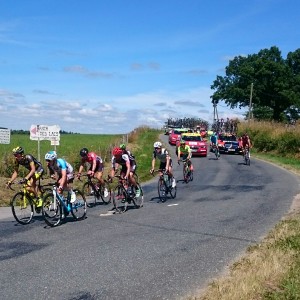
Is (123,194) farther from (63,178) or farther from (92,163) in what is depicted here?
(63,178)

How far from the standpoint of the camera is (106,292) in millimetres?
6312

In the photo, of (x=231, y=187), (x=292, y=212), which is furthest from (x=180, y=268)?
(x=231, y=187)

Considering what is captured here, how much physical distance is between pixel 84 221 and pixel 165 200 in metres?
4.51

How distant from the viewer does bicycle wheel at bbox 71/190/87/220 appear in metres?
12.1

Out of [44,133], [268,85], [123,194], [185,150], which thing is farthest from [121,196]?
[268,85]

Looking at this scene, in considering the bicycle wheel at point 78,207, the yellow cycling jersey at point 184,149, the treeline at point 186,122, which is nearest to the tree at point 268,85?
the treeline at point 186,122

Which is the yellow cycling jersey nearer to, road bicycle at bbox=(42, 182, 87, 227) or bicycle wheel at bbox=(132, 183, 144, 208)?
bicycle wheel at bbox=(132, 183, 144, 208)

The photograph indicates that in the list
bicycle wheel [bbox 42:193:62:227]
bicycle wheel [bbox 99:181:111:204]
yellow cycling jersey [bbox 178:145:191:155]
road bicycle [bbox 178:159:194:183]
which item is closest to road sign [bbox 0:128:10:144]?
bicycle wheel [bbox 99:181:111:204]

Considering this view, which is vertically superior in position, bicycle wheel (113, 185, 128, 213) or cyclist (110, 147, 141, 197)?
cyclist (110, 147, 141, 197)

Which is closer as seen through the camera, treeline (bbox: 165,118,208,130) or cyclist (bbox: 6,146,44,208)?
cyclist (bbox: 6,146,44,208)

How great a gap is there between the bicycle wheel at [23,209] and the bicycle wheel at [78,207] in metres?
1.07

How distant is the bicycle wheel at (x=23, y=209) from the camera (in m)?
11.6

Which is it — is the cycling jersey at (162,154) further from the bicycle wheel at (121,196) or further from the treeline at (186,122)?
the treeline at (186,122)

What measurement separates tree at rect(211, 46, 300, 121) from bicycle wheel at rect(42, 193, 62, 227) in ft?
237
